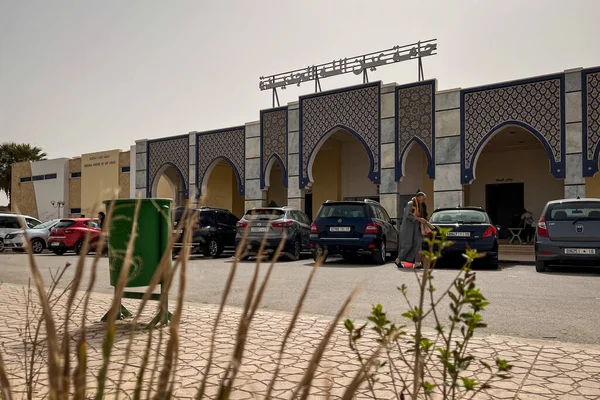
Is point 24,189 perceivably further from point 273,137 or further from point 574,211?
point 574,211

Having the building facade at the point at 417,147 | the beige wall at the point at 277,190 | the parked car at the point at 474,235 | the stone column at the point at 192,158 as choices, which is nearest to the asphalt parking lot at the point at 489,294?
the parked car at the point at 474,235

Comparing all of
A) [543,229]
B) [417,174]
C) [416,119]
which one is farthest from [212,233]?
[417,174]

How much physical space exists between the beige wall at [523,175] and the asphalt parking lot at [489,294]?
13.3 meters

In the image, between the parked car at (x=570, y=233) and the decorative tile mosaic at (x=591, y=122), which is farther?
the decorative tile mosaic at (x=591, y=122)

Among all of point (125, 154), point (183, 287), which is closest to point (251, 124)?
point (125, 154)

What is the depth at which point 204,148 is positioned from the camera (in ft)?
86.1

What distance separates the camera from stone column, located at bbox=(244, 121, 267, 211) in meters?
23.8

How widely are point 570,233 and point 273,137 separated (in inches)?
613

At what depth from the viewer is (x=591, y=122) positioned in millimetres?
16594

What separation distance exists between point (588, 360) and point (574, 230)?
284 inches

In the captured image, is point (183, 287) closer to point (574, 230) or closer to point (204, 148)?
point (574, 230)

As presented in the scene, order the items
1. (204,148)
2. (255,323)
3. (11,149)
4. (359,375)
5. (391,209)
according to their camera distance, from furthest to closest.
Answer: (11,149)
(204,148)
(391,209)
(255,323)
(359,375)

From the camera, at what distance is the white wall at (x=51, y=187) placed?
3459 centimetres

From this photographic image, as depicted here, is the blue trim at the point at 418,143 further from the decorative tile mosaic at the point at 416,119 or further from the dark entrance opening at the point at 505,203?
the dark entrance opening at the point at 505,203
